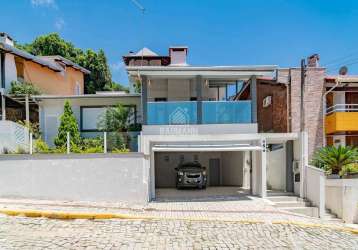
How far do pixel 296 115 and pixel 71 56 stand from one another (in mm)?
37529

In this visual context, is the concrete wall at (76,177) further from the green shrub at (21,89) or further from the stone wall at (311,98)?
the stone wall at (311,98)

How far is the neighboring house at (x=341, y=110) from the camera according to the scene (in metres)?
23.1

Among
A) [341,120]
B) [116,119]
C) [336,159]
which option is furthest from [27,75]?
[341,120]

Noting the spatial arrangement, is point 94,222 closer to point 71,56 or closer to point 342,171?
point 342,171

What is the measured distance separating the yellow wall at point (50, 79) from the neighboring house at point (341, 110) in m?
20.6

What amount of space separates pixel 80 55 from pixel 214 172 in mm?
32211

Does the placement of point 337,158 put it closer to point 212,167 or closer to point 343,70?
point 212,167

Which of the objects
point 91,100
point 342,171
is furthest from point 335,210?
point 91,100

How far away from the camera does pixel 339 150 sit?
1958cm

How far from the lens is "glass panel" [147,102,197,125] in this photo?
19.4 m

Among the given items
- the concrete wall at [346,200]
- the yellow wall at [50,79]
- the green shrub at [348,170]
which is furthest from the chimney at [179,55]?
the concrete wall at [346,200]

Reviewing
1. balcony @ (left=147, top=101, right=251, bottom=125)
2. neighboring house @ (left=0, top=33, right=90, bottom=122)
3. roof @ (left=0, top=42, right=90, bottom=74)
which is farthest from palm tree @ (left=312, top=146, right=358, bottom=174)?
roof @ (left=0, top=42, right=90, bottom=74)

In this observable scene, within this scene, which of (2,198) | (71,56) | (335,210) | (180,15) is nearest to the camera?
(2,198)

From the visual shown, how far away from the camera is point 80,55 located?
51594 millimetres
